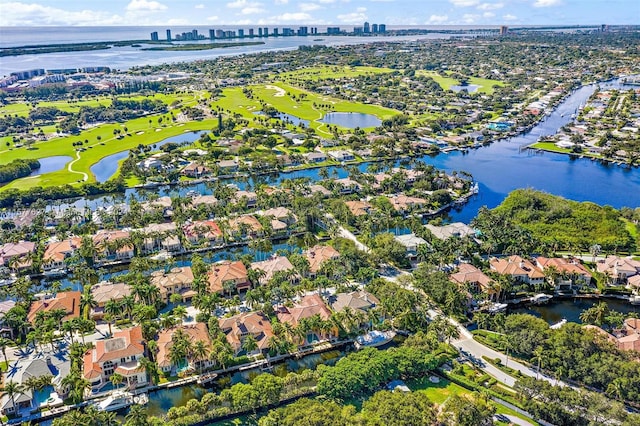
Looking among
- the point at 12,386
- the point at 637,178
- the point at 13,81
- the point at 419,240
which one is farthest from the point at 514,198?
the point at 13,81

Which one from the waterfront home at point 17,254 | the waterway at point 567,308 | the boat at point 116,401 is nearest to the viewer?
the boat at point 116,401

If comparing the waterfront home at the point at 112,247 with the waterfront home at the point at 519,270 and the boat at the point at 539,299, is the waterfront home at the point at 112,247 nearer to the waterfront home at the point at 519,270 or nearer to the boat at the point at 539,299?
the waterfront home at the point at 519,270

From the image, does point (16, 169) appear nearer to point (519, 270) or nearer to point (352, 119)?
point (352, 119)

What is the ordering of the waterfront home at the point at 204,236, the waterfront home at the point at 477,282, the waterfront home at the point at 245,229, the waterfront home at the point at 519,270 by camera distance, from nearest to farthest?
1. the waterfront home at the point at 477,282
2. the waterfront home at the point at 519,270
3. the waterfront home at the point at 204,236
4. the waterfront home at the point at 245,229

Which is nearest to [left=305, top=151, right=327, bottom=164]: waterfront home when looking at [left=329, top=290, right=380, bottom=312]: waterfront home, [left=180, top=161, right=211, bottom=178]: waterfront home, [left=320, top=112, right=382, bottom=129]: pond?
[left=180, top=161, right=211, bottom=178]: waterfront home

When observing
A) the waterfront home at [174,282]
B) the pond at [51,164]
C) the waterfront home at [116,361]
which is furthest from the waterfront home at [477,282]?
the pond at [51,164]

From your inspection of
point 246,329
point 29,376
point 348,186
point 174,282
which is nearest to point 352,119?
point 348,186

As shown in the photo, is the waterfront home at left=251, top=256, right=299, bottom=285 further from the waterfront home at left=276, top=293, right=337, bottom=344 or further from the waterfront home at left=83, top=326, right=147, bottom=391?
the waterfront home at left=83, top=326, right=147, bottom=391
